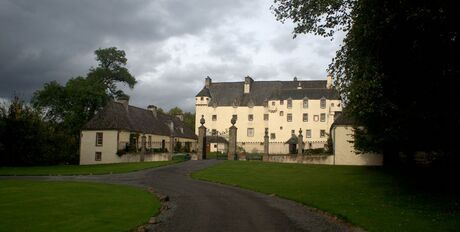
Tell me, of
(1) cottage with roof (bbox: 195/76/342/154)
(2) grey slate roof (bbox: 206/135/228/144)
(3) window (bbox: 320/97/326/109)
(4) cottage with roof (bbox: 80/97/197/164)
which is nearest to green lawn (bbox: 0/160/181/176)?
(4) cottage with roof (bbox: 80/97/197/164)

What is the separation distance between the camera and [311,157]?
46.4 m

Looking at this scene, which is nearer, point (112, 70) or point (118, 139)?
point (118, 139)

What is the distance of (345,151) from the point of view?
4581 cm

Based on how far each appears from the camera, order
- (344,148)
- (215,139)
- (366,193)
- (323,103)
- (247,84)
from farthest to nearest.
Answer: (247,84)
(323,103)
(215,139)
(344,148)
(366,193)

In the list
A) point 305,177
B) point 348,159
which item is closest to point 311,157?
point 348,159

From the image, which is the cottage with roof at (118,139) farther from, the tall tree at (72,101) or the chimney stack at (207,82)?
the chimney stack at (207,82)

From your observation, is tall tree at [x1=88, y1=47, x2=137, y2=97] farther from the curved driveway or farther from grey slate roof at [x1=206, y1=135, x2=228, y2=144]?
the curved driveway

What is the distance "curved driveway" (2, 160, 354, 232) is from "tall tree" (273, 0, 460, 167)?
17.7 feet

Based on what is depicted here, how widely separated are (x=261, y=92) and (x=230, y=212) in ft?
255

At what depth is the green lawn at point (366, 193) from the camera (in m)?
14.8

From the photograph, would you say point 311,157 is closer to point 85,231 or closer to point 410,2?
point 410,2

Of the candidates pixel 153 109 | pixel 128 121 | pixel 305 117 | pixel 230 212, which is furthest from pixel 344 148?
pixel 305 117

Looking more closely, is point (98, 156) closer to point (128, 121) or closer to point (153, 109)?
point (128, 121)

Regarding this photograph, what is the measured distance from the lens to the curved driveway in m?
13.9
